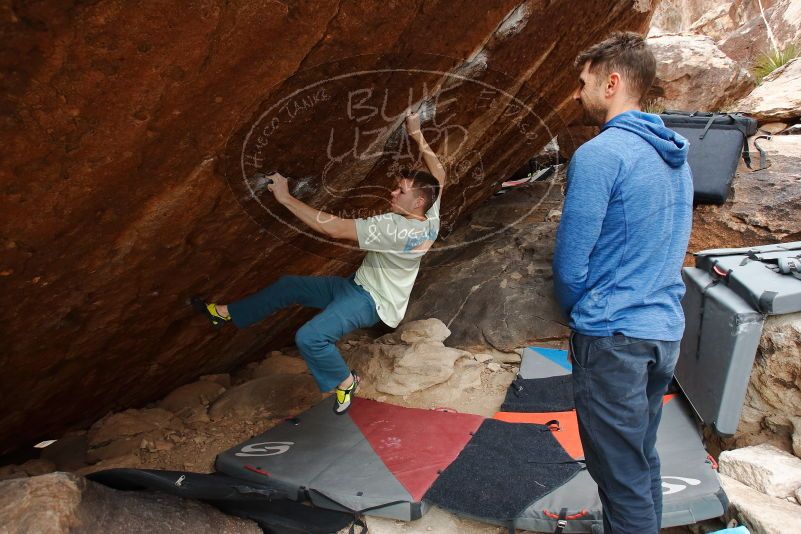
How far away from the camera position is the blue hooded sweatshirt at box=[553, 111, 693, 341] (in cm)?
171

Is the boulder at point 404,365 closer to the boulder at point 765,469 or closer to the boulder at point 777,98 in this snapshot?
the boulder at point 765,469

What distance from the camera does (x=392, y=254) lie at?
9.27 ft

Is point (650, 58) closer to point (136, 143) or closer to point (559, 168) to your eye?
point (136, 143)

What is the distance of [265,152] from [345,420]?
5.75ft

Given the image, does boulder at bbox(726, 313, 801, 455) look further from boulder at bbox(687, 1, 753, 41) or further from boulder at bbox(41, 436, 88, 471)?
boulder at bbox(687, 1, 753, 41)

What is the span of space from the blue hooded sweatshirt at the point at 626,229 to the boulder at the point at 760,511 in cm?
102

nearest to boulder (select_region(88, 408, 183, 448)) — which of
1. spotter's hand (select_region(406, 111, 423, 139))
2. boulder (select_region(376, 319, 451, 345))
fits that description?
boulder (select_region(376, 319, 451, 345))

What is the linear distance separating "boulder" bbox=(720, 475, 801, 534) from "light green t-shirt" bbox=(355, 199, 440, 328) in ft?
5.67

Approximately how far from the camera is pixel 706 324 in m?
3.04

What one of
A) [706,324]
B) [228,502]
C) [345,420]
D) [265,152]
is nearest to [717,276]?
[706,324]

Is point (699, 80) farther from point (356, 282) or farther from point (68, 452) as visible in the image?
point (68, 452)

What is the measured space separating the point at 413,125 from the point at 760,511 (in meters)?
2.37

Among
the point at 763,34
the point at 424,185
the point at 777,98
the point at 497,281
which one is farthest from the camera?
the point at 763,34

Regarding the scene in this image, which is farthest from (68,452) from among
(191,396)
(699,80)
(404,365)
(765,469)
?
(699,80)
